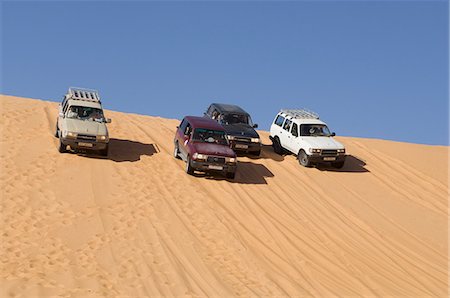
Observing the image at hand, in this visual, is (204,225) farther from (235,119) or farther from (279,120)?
(279,120)

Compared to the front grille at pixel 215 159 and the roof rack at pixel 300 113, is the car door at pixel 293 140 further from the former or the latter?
the front grille at pixel 215 159

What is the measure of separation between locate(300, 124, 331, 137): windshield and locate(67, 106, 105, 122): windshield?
744 cm

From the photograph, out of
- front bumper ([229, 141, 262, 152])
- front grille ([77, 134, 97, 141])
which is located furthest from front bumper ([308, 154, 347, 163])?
front grille ([77, 134, 97, 141])

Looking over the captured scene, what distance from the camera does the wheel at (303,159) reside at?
77.8 feet

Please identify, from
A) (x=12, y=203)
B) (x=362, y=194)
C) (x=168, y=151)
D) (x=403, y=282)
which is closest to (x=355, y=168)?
(x=362, y=194)

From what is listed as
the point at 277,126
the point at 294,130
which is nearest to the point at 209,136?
the point at 294,130

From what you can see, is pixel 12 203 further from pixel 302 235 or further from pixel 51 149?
pixel 302 235

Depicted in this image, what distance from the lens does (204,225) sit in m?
17.8

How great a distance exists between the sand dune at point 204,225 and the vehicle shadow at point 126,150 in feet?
0.36

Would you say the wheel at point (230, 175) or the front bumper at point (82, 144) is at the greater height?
the front bumper at point (82, 144)

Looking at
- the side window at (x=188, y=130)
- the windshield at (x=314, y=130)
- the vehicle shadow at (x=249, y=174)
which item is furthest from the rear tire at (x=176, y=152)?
the windshield at (x=314, y=130)

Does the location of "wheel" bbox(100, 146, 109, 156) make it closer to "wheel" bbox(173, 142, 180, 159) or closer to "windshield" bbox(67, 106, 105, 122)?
"windshield" bbox(67, 106, 105, 122)

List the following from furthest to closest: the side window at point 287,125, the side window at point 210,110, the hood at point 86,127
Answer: the side window at point 210,110
the side window at point 287,125
the hood at point 86,127

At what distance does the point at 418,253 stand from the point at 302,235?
10.7 feet
